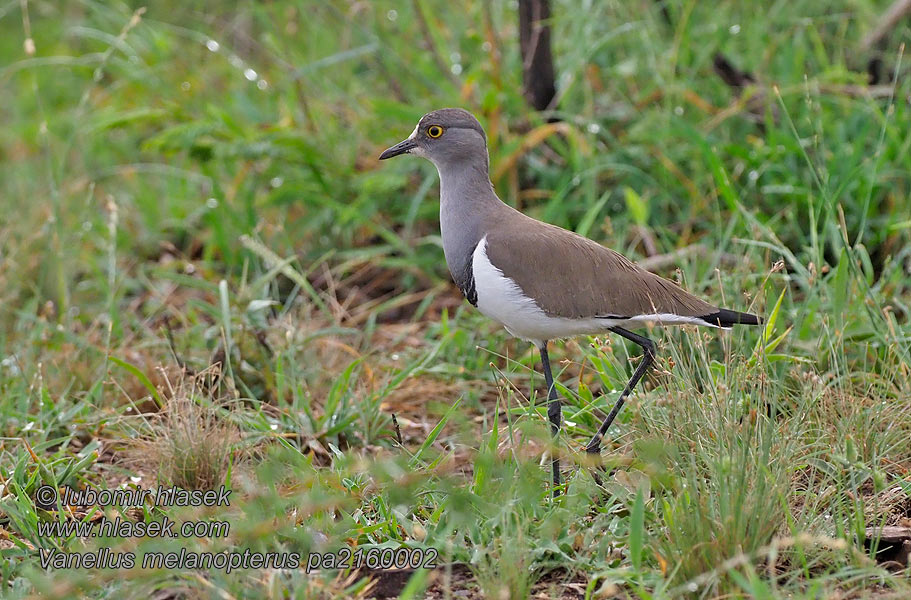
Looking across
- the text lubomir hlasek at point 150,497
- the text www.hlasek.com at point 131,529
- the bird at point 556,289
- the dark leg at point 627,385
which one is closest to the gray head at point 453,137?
the bird at point 556,289

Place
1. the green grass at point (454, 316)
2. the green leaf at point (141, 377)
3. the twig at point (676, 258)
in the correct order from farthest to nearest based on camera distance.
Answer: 1. the twig at point (676, 258)
2. the green leaf at point (141, 377)
3. the green grass at point (454, 316)

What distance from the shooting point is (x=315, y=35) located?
268 inches

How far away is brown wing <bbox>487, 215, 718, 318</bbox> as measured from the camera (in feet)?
11.7

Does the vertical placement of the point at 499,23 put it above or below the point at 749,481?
above

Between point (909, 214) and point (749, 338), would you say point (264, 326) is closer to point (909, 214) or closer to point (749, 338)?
point (749, 338)

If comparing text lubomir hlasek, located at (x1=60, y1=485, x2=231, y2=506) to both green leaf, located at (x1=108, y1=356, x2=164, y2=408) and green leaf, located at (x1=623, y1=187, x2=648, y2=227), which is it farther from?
green leaf, located at (x1=623, y1=187, x2=648, y2=227)

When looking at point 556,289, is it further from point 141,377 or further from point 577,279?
point 141,377

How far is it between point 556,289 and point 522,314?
0.15m

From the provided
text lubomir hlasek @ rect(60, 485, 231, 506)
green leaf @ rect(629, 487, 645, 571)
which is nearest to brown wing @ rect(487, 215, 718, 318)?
green leaf @ rect(629, 487, 645, 571)

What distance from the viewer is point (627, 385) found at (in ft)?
11.6

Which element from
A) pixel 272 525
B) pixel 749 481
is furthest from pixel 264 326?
pixel 749 481

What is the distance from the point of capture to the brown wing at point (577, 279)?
3578 mm

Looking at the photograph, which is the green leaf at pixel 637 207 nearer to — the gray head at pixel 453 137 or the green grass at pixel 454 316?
the green grass at pixel 454 316

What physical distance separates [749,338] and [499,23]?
9.87 ft
